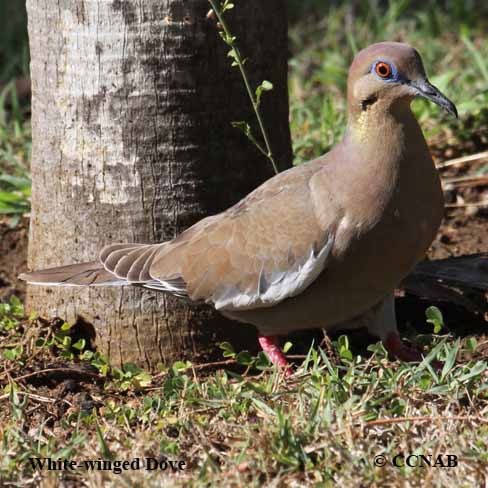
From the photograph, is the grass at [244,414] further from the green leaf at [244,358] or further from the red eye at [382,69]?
the red eye at [382,69]

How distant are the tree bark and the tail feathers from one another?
136 mm

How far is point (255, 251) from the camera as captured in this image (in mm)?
4293

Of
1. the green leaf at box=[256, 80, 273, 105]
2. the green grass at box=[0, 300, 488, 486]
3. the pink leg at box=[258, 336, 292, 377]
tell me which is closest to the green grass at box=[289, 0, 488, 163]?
the green leaf at box=[256, 80, 273, 105]

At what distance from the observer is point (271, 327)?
436cm

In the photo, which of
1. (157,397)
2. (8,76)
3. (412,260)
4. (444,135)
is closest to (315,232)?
(412,260)

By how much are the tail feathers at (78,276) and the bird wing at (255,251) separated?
198 millimetres

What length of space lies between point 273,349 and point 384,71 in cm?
126

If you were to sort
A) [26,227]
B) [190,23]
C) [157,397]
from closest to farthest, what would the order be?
[157,397] → [190,23] → [26,227]

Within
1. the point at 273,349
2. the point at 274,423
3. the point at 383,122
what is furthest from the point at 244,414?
the point at 383,122

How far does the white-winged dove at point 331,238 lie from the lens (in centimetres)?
394

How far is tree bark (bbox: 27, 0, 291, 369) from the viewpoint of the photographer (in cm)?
431

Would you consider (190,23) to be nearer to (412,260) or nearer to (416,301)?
(412,260)

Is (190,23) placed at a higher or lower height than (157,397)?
higher

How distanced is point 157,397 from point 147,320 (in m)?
0.66
